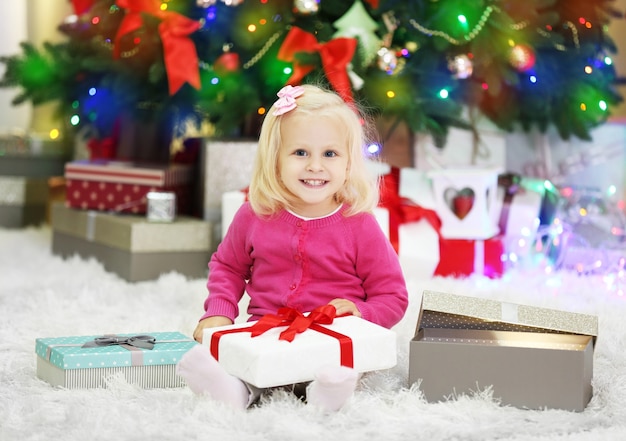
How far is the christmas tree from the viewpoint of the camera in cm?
233

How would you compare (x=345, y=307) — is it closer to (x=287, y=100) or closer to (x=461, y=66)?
(x=287, y=100)

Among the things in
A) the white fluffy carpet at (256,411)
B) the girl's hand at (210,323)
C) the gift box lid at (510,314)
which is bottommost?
the white fluffy carpet at (256,411)

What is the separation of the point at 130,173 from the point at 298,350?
1.35 m

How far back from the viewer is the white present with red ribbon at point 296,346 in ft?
4.00

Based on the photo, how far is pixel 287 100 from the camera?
4.91ft

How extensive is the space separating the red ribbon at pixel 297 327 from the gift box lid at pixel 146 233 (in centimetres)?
102

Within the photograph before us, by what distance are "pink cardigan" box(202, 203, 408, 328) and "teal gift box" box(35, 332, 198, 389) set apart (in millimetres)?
147

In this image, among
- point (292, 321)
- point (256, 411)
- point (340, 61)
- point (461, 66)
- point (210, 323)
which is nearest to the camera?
point (256, 411)

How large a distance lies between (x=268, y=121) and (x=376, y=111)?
3.02ft

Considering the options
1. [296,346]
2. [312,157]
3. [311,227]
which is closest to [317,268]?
[311,227]

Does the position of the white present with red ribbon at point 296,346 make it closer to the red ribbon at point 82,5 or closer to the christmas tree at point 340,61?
the christmas tree at point 340,61

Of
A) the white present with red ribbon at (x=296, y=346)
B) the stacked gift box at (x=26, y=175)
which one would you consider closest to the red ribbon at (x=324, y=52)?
the white present with red ribbon at (x=296, y=346)

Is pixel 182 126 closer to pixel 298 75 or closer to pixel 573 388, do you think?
pixel 298 75

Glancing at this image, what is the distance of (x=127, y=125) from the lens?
3.02m
